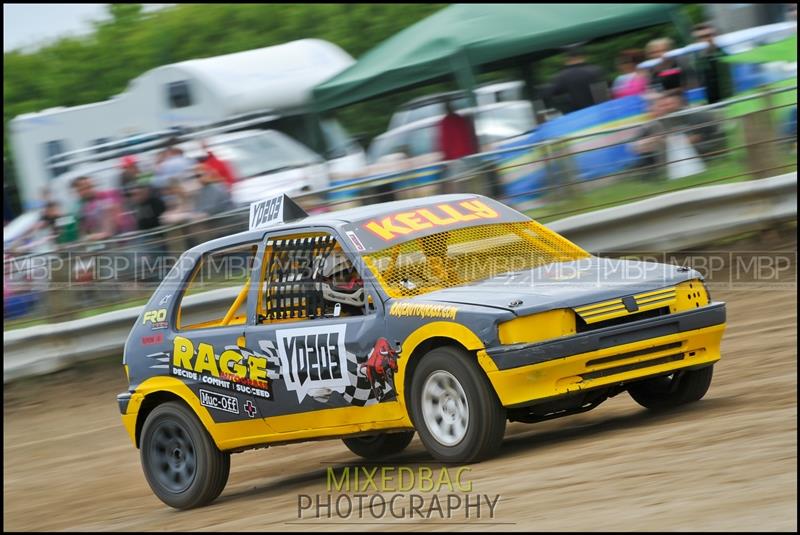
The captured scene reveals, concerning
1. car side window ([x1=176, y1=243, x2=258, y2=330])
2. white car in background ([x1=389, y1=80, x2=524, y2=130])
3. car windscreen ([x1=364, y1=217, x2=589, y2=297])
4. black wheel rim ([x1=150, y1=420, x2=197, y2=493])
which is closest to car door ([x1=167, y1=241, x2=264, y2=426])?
black wheel rim ([x1=150, y1=420, x2=197, y2=493])

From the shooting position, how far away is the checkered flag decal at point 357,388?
22.6ft

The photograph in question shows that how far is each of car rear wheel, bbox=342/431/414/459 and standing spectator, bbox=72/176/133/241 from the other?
246 inches

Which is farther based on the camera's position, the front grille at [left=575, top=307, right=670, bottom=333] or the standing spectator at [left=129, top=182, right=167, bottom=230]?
the standing spectator at [left=129, top=182, right=167, bottom=230]

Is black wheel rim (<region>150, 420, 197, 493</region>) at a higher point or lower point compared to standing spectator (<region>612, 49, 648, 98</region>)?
lower

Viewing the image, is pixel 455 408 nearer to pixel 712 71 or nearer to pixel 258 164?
pixel 712 71

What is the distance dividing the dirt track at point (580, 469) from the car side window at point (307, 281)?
1.01 m

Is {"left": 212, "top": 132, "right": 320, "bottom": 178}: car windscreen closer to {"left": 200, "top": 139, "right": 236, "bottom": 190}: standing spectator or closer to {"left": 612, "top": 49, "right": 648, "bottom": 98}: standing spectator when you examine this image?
{"left": 200, "top": 139, "right": 236, "bottom": 190}: standing spectator

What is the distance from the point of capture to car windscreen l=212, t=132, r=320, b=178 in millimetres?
15219

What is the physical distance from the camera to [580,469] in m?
6.00

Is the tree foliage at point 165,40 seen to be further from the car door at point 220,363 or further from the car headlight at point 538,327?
the car headlight at point 538,327

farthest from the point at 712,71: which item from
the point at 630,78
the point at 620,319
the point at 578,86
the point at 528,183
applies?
the point at 620,319

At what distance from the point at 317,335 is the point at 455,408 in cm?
98

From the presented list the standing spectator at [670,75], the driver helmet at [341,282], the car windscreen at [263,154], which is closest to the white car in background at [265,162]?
the car windscreen at [263,154]

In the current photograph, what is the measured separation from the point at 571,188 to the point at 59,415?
5.34 metres
